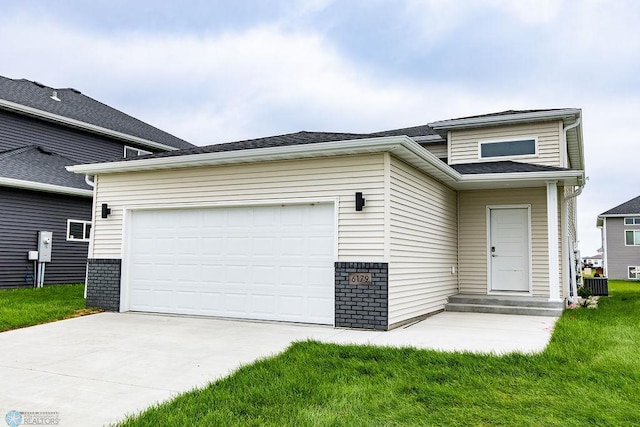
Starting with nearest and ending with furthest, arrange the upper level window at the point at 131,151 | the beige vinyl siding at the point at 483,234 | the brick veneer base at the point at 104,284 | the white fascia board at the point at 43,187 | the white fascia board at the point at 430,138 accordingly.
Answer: the brick veneer base at the point at 104,284 → the beige vinyl siding at the point at 483,234 → the white fascia board at the point at 43,187 → the white fascia board at the point at 430,138 → the upper level window at the point at 131,151

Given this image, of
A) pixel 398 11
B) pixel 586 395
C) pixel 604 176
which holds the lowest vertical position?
pixel 586 395

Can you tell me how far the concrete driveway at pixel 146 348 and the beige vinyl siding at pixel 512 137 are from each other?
159 inches

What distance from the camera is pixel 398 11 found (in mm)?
12320

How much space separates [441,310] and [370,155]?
3.96m

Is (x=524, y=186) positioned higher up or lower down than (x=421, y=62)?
lower down

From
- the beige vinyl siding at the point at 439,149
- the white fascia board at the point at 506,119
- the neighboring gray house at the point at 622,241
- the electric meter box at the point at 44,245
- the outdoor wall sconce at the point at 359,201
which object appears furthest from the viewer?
the neighboring gray house at the point at 622,241

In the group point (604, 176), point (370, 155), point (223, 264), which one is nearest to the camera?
point (370, 155)

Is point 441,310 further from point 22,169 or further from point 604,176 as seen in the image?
point 604,176

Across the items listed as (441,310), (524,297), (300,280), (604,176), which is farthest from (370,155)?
(604,176)

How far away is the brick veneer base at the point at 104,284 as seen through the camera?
30.5 ft

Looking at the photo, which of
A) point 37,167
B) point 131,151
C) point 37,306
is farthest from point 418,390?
point 131,151

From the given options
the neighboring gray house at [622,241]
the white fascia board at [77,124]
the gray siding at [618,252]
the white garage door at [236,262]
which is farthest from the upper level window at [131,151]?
the gray siding at [618,252]

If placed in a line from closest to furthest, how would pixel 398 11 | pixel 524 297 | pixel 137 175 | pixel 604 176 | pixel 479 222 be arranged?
pixel 137 175 → pixel 524 297 → pixel 479 222 → pixel 398 11 → pixel 604 176

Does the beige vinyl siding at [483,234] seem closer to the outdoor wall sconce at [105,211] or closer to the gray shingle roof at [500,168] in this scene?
the gray shingle roof at [500,168]
